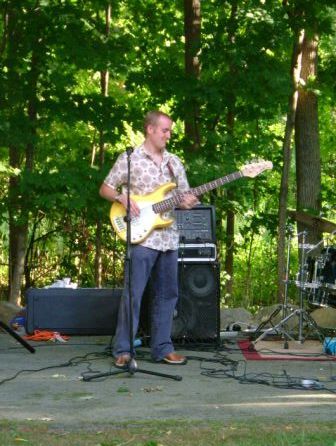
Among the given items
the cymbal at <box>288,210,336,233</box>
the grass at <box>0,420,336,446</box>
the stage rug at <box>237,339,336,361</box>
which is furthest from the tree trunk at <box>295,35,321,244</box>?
the grass at <box>0,420,336,446</box>

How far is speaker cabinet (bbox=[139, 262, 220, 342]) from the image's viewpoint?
7.84 m

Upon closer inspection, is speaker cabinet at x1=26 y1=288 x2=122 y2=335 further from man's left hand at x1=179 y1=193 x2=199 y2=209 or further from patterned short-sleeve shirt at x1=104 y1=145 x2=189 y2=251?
man's left hand at x1=179 y1=193 x2=199 y2=209

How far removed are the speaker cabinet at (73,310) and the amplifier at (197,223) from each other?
1028 mm

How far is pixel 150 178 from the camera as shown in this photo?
6.71 m

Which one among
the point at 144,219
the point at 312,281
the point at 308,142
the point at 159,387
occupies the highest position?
the point at 308,142

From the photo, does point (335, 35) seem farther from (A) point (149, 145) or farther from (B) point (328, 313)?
(A) point (149, 145)

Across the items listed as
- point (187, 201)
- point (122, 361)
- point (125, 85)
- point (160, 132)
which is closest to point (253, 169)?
point (187, 201)

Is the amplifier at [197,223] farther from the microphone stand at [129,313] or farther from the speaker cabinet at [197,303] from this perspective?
the microphone stand at [129,313]

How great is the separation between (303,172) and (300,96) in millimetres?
1020

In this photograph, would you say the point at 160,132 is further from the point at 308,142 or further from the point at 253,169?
the point at 308,142

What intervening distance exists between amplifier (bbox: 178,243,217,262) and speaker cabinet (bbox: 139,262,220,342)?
3.0 inches

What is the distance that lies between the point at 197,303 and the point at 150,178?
1.58 metres

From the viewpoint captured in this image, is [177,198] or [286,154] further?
[286,154]

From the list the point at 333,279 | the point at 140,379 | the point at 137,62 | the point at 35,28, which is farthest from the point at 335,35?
the point at 140,379
